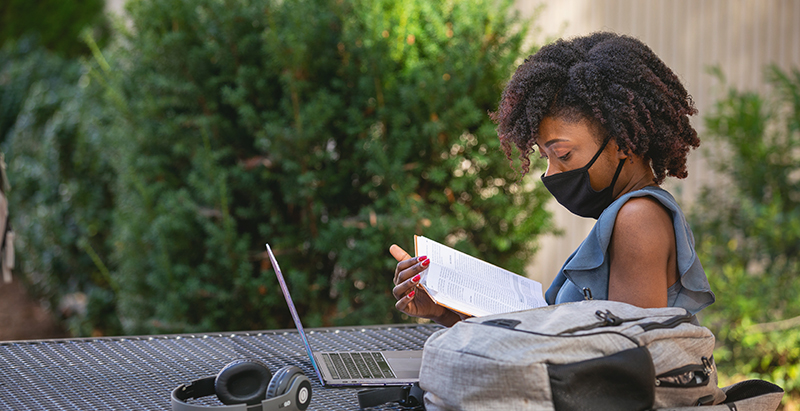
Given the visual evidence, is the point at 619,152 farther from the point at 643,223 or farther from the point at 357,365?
the point at 357,365

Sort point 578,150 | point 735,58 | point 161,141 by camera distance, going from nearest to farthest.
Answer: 1. point 578,150
2. point 161,141
3. point 735,58

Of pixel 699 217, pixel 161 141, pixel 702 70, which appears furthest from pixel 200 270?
A: pixel 702 70

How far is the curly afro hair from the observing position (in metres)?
1.41

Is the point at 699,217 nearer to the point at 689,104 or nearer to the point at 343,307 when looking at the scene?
the point at 343,307

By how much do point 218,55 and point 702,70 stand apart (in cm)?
313

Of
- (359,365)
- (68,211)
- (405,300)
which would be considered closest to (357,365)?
(359,365)

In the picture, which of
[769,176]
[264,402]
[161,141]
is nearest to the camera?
[264,402]

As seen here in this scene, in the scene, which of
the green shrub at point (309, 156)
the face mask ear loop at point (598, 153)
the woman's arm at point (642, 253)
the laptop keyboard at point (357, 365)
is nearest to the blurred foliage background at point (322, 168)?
the green shrub at point (309, 156)

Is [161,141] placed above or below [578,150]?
above

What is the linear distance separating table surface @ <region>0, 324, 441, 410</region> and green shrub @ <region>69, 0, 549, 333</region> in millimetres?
1036

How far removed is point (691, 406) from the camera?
3.84ft

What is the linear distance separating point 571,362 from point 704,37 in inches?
158

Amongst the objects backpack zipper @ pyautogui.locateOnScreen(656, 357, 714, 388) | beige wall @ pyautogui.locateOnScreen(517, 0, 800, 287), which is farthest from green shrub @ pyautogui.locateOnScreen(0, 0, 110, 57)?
backpack zipper @ pyautogui.locateOnScreen(656, 357, 714, 388)

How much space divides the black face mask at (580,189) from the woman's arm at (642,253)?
16 centimetres
